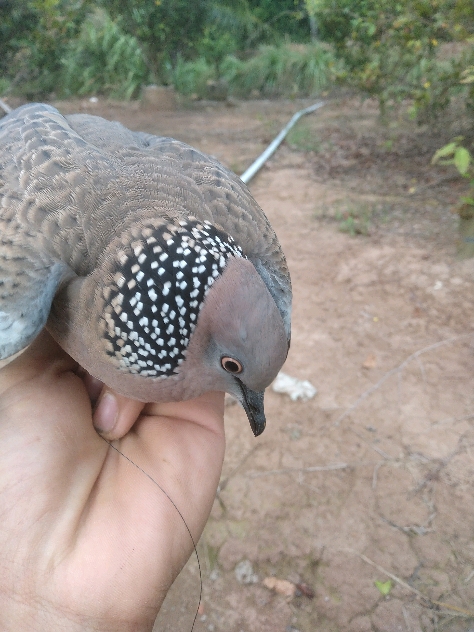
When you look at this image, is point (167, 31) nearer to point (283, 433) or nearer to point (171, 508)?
point (283, 433)

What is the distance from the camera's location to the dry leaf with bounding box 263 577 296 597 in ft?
11.3

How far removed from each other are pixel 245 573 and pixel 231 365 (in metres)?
2.07

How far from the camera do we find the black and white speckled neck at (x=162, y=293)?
215 centimetres

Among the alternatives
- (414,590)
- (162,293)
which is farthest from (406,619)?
(162,293)

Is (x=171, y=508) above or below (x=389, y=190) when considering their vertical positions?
above

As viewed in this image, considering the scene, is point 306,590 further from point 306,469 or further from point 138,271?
point 138,271

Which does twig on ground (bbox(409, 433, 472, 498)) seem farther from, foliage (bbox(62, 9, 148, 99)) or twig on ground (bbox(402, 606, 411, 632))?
foliage (bbox(62, 9, 148, 99))

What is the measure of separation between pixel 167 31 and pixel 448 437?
13.5 metres

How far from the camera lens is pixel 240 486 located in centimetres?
405

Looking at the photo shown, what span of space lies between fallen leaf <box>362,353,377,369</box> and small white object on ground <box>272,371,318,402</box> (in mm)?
581

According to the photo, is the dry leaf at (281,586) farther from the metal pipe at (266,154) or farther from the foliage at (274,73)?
the foliage at (274,73)

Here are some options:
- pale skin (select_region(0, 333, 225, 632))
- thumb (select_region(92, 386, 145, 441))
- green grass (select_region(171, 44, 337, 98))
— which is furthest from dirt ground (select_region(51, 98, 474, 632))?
green grass (select_region(171, 44, 337, 98))

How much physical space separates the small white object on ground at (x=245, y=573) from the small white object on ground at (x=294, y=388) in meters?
1.51

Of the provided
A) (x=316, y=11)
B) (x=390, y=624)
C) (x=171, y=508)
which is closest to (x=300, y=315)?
(x=390, y=624)
